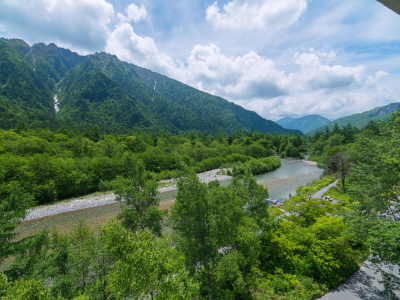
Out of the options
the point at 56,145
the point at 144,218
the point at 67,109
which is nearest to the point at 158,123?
the point at 67,109

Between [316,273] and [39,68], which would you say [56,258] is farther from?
[39,68]

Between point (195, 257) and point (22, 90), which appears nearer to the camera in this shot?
point (195, 257)

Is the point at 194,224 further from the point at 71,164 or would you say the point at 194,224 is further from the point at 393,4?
the point at 71,164

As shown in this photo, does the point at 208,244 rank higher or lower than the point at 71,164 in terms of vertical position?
lower

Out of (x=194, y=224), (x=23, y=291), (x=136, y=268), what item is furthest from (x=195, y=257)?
(x=23, y=291)

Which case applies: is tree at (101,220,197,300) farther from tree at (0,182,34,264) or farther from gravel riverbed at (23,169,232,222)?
gravel riverbed at (23,169,232,222)

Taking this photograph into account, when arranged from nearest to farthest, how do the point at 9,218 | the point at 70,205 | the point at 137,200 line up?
1. the point at 9,218
2. the point at 137,200
3. the point at 70,205

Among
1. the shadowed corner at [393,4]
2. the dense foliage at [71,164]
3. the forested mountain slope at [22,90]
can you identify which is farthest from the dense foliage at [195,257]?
the forested mountain slope at [22,90]
